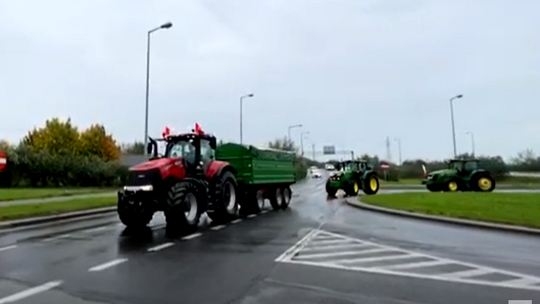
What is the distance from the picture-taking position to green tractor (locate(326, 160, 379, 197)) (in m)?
34.4

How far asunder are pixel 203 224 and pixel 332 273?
887cm

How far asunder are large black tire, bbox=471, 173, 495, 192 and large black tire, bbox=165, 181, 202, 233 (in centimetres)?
2557

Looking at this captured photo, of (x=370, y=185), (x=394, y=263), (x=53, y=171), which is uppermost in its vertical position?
(x=53, y=171)

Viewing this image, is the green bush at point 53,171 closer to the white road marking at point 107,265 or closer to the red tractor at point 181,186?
the red tractor at point 181,186

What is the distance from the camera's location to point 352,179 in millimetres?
34719

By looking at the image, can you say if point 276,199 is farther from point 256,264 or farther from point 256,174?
point 256,264

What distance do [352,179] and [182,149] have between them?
19036mm


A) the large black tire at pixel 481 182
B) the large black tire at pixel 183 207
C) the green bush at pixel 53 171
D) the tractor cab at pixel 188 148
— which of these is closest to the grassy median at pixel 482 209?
the tractor cab at pixel 188 148

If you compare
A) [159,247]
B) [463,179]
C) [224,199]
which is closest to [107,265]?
[159,247]

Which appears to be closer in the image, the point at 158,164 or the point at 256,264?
the point at 256,264

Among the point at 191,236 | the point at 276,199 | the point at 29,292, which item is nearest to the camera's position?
the point at 29,292

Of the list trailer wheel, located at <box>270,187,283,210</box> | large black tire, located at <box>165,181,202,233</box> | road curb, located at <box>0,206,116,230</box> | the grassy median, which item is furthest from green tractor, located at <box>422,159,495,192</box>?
large black tire, located at <box>165,181,202,233</box>

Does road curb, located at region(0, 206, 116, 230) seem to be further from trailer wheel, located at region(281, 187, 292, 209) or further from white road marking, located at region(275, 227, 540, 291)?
white road marking, located at region(275, 227, 540, 291)

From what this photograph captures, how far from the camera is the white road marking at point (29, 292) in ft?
22.7
